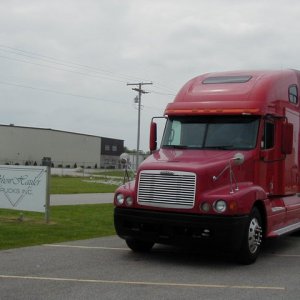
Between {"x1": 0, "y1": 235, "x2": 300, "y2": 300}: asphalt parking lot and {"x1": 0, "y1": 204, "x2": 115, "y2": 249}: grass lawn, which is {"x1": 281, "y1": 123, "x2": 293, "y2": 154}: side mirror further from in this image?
{"x1": 0, "y1": 204, "x2": 115, "y2": 249}: grass lawn

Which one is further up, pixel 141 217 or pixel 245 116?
pixel 245 116

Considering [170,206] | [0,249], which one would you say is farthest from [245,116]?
[0,249]

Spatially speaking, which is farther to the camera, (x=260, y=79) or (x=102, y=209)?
(x=102, y=209)

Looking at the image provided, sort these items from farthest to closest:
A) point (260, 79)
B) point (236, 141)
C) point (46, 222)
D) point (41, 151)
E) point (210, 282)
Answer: point (41, 151) < point (46, 222) < point (260, 79) < point (236, 141) < point (210, 282)

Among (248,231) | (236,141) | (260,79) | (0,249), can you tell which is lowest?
(0,249)

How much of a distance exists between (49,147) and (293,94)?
303 feet

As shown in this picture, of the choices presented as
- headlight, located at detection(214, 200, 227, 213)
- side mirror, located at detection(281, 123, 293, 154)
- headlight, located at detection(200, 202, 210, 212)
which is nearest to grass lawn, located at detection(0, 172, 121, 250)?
headlight, located at detection(200, 202, 210, 212)

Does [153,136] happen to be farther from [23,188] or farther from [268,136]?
[23,188]

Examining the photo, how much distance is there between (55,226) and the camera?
45.9 ft

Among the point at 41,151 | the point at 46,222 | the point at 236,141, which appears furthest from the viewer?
the point at 41,151

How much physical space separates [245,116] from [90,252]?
12.3ft

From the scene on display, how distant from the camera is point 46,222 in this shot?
14484 millimetres

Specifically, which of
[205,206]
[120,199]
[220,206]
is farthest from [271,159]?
[120,199]

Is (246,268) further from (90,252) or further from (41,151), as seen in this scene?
(41,151)
